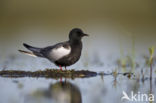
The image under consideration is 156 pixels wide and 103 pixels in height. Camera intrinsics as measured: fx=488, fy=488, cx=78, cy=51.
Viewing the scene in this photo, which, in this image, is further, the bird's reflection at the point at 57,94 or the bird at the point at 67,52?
the bird at the point at 67,52

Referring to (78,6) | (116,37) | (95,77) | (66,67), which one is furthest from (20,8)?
(95,77)

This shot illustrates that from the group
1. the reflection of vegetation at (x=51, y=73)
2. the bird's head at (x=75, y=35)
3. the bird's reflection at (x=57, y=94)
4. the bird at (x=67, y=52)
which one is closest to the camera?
the bird's reflection at (x=57, y=94)

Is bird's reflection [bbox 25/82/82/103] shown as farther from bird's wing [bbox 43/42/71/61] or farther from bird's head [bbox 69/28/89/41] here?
bird's head [bbox 69/28/89/41]

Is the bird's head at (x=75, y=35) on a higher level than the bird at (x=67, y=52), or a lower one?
higher

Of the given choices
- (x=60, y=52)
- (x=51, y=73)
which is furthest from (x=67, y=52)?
(x=51, y=73)

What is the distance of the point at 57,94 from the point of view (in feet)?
22.2

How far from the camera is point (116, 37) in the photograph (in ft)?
42.4

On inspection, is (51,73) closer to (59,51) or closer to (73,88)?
(59,51)

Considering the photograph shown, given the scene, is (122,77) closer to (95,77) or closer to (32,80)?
(95,77)

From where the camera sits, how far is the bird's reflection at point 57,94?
253 inches

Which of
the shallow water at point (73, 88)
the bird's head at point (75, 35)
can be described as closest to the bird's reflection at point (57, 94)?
the shallow water at point (73, 88)

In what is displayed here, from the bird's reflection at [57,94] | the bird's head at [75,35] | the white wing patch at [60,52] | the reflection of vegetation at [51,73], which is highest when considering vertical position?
the bird's head at [75,35]

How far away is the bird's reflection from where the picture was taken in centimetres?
642

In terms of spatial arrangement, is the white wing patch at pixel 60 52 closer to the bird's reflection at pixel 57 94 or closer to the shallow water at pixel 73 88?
the shallow water at pixel 73 88
